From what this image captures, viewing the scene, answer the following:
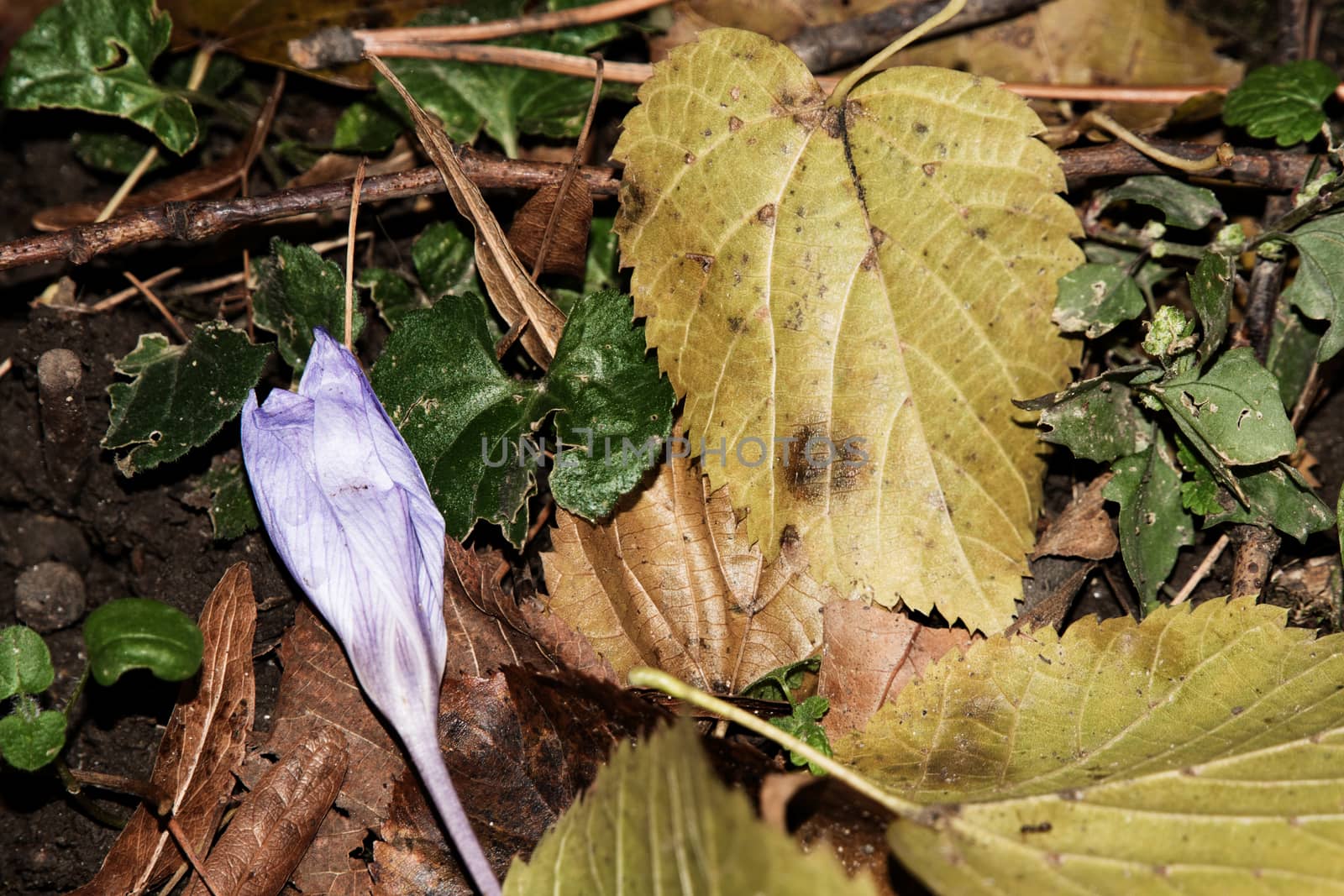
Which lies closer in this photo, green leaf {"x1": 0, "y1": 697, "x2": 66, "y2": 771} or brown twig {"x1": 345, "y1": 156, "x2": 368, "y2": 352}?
green leaf {"x1": 0, "y1": 697, "x2": 66, "y2": 771}

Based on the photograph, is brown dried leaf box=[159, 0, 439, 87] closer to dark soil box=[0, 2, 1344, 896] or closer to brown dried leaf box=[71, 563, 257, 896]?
dark soil box=[0, 2, 1344, 896]

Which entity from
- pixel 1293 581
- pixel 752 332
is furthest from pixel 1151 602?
pixel 752 332

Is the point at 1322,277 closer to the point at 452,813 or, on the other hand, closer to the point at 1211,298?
the point at 1211,298

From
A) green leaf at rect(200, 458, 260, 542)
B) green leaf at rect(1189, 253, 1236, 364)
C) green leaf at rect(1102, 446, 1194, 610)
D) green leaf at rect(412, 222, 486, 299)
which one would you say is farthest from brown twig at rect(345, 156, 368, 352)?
green leaf at rect(1189, 253, 1236, 364)

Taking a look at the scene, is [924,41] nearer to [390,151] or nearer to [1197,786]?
[390,151]

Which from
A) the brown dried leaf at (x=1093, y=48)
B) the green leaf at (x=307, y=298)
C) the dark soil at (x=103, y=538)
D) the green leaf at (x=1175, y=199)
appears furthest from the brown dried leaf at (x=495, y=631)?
the brown dried leaf at (x=1093, y=48)
